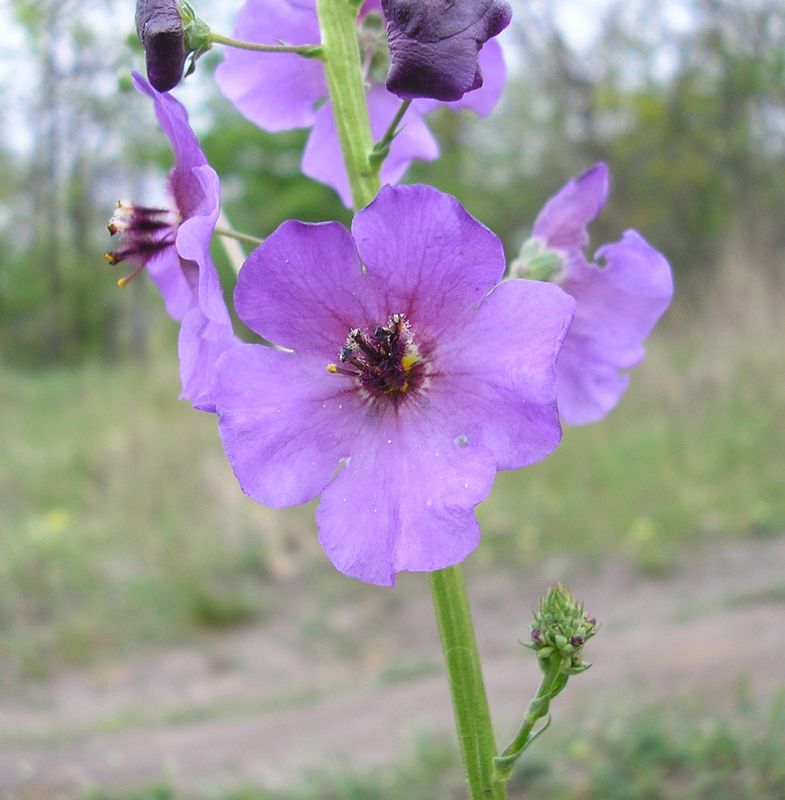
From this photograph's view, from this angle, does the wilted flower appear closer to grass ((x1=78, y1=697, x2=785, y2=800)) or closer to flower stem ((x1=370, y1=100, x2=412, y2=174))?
flower stem ((x1=370, y1=100, x2=412, y2=174))

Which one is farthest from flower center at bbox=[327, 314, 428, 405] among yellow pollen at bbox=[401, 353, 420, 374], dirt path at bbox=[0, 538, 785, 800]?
dirt path at bbox=[0, 538, 785, 800]

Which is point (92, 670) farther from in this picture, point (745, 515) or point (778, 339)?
point (778, 339)

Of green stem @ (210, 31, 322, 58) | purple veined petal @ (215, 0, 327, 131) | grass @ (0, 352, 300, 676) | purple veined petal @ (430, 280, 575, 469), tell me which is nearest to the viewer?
purple veined petal @ (430, 280, 575, 469)

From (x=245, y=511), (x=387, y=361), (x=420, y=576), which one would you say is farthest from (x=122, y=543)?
(x=387, y=361)

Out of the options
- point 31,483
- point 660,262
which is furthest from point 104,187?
point 660,262

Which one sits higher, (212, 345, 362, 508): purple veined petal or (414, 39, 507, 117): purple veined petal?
(414, 39, 507, 117): purple veined petal

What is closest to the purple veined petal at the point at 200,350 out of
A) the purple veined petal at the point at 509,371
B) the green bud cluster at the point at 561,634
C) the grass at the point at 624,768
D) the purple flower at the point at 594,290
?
the purple veined petal at the point at 509,371
